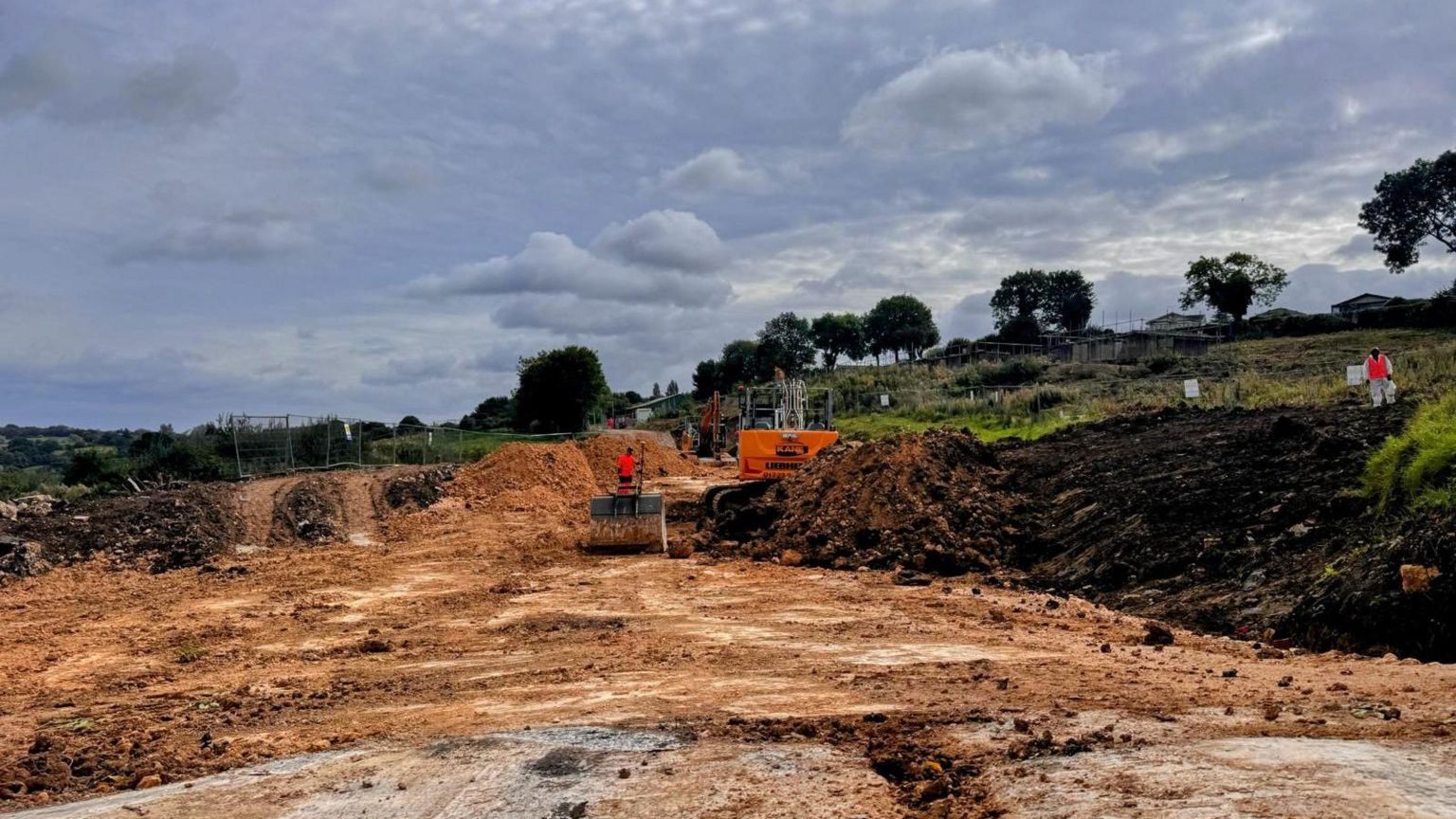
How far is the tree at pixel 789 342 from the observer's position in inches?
3511

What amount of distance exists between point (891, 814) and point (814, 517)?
38.2 ft

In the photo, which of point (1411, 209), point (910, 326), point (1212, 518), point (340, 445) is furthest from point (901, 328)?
point (1212, 518)

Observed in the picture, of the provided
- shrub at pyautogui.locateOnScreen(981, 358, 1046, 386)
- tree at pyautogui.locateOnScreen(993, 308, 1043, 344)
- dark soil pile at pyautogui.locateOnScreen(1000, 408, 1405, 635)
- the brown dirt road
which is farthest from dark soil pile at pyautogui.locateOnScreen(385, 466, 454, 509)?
tree at pyautogui.locateOnScreen(993, 308, 1043, 344)

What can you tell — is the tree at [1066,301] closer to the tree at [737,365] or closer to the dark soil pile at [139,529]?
the tree at [737,365]

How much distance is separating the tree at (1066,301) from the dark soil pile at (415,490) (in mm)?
90017

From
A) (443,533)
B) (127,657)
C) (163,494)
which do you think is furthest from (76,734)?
(163,494)

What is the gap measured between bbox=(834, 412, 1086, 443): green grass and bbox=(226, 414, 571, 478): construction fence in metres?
13.9

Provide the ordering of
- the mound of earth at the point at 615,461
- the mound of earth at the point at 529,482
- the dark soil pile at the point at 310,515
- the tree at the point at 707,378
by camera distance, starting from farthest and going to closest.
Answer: the tree at the point at 707,378 → the mound of earth at the point at 615,461 → the mound of earth at the point at 529,482 → the dark soil pile at the point at 310,515

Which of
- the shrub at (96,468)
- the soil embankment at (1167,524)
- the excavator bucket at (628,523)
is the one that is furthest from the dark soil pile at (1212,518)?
the shrub at (96,468)

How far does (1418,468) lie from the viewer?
A: 9.41 meters

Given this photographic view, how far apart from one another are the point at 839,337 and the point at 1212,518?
90634 millimetres

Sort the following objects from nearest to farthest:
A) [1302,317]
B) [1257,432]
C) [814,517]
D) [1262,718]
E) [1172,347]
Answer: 1. [1262,718]
2. [1257,432]
3. [814,517]
4. [1172,347]
5. [1302,317]

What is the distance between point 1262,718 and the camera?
203 inches

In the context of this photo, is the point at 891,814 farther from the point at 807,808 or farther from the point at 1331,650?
the point at 1331,650
